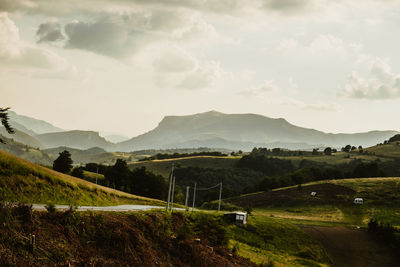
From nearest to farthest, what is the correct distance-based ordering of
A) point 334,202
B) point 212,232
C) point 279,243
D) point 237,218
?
point 212,232 → point 279,243 → point 237,218 → point 334,202

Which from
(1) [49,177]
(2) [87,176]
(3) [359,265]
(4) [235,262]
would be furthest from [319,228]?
(2) [87,176]

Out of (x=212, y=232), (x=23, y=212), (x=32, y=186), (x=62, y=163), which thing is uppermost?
(x=23, y=212)

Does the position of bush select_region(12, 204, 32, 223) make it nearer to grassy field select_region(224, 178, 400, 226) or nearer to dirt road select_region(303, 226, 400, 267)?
dirt road select_region(303, 226, 400, 267)

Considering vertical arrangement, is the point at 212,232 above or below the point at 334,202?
above

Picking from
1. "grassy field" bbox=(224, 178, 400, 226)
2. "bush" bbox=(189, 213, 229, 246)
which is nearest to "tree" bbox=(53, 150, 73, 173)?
"grassy field" bbox=(224, 178, 400, 226)

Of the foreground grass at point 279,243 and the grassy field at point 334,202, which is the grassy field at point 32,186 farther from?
the grassy field at point 334,202

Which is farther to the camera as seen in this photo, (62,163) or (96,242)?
(62,163)

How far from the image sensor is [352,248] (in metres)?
75.3

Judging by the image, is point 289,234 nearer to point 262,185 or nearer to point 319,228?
point 319,228

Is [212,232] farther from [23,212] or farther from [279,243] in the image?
[279,243]

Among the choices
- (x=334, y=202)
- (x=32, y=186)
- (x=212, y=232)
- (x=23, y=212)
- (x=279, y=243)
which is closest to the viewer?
(x=23, y=212)

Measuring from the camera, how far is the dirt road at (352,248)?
68.7 meters

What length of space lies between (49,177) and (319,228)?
6527 centimetres

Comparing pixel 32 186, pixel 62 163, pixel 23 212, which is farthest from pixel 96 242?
pixel 62 163
